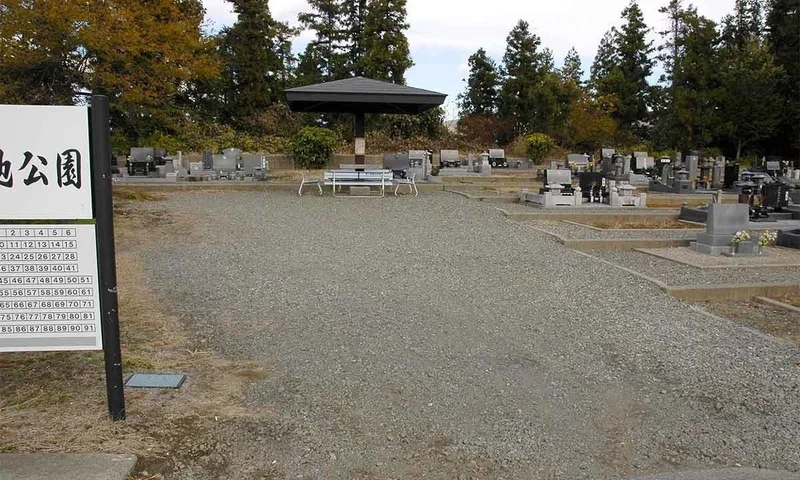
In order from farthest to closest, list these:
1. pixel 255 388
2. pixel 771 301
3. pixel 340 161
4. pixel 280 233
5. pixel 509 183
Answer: pixel 340 161 < pixel 509 183 < pixel 280 233 < pixel 771 301 < pixel 255 388

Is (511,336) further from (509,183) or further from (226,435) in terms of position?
(509,183)

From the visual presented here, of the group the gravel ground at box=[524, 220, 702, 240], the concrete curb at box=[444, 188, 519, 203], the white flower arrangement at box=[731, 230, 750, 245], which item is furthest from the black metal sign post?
the concrete curb at box=[444, 188, 519, 203]

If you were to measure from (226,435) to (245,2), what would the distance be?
32862 mm

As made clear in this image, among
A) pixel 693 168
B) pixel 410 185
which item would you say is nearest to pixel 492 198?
pixel 410 185

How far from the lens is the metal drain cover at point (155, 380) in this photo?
352 cm

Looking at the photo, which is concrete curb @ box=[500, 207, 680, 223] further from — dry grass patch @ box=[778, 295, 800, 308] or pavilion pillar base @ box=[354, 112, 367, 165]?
pavilion pillar base @ box=[354, 112, 367, 165]

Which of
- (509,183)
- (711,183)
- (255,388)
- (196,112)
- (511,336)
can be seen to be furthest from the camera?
(196,112)

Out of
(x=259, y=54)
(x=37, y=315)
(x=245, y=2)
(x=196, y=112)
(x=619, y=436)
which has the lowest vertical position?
(x=619, y=436)

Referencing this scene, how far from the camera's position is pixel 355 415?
3.26 meters

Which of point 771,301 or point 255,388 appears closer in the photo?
point 255,388

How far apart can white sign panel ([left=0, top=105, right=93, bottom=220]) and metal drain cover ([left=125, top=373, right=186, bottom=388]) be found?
112cm

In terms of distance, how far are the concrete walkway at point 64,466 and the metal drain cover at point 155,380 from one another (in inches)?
32.5

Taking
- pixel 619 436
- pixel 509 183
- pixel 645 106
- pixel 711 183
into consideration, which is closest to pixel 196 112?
pixel 509 183

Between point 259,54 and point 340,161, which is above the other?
point 259,54
